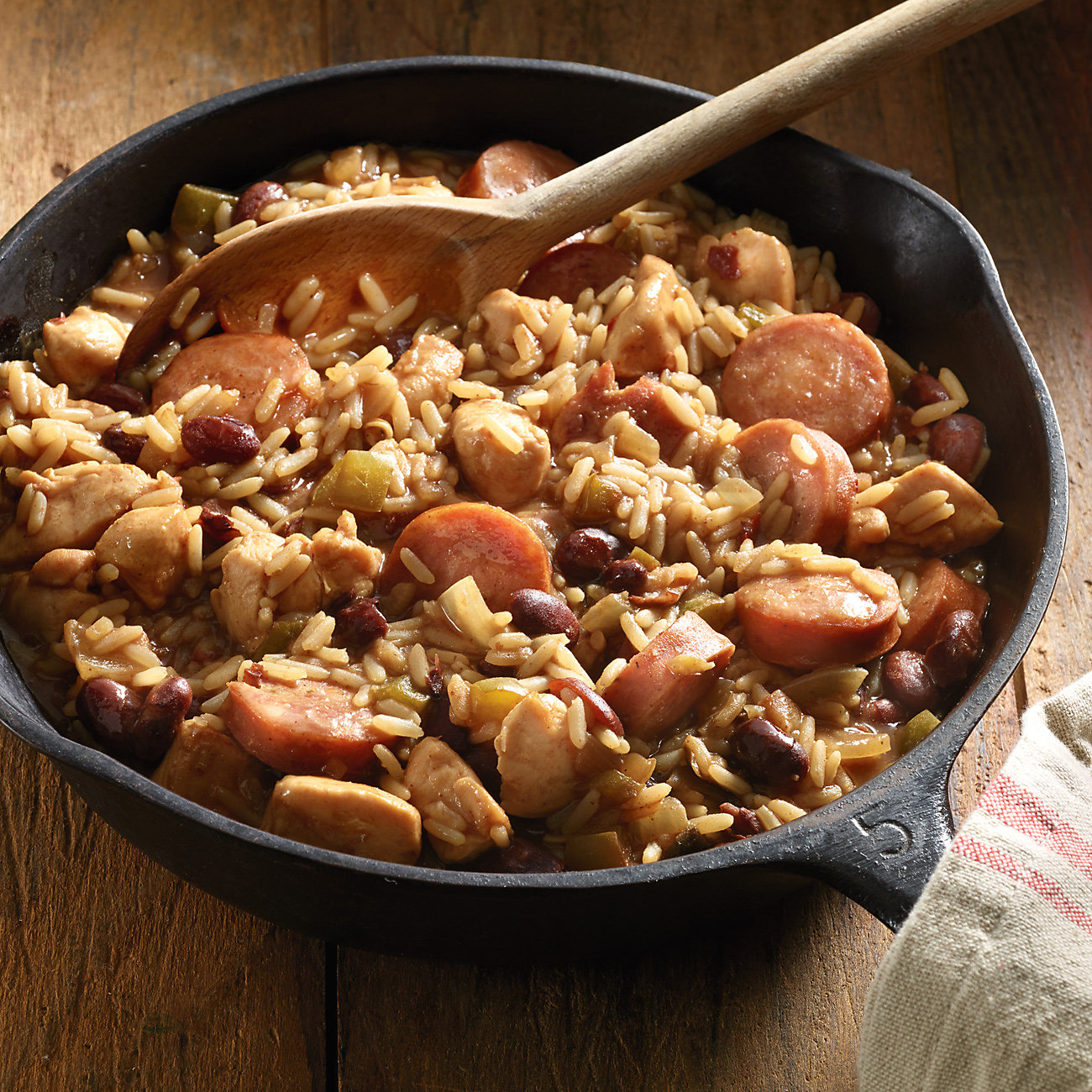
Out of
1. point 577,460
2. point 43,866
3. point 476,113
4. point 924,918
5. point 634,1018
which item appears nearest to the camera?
point 924,918

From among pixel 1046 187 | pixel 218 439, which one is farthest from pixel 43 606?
pixel 1046 187

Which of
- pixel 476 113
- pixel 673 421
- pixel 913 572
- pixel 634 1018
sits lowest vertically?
pixel 634 1018

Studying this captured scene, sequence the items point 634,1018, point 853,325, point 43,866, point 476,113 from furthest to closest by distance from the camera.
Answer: point 476,113
point 853,325
point 43,866
point 634,1018

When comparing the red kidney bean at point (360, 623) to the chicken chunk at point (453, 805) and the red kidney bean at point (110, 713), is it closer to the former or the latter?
the chicken chunk at point (453, 805)

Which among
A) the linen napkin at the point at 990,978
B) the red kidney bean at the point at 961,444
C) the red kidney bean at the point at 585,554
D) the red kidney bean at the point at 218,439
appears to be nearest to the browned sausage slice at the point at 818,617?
the red kidney bean at the point at 585,554

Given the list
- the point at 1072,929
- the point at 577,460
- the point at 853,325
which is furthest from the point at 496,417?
the point at 1072,929

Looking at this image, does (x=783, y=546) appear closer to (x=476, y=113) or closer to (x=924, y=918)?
(x=924, y=918)
